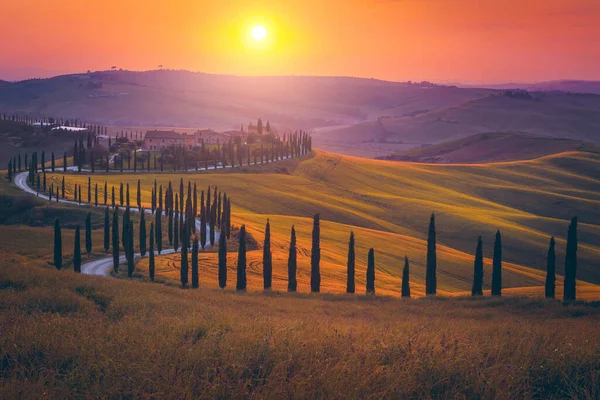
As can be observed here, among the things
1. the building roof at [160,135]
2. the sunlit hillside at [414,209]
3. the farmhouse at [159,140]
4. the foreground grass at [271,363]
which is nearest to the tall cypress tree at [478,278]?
the sunlit hillside at [414,209]

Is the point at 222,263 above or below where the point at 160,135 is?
below

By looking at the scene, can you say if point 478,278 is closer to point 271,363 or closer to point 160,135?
point 271,363

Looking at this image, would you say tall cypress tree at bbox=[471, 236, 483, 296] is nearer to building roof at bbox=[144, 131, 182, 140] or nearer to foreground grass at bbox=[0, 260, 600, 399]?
foreground grass at bbox=[0, 260, 600, 399]

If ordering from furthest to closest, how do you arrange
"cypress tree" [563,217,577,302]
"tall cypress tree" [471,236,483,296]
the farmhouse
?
the farmhouse
"tall cypress tree" [471,236,483,296]
"cypress tree" [563,217,577,302]

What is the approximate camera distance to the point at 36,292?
63.7ft

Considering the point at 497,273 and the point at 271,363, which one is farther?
the point at 497,273

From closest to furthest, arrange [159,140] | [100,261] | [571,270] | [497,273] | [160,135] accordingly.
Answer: [571,270], [497,273], [100,261], [159,140], [160,135]

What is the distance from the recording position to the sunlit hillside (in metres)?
77.1

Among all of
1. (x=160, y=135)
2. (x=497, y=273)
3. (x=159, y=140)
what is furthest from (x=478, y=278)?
(x=160, y=135)

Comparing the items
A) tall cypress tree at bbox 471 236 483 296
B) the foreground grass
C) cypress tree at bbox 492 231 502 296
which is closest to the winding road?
tall cypress tree at bbox 471 236 483 296

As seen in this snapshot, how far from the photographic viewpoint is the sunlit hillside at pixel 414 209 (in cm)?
7706

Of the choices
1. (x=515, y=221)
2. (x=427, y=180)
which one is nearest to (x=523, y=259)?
(x=515, y=221)

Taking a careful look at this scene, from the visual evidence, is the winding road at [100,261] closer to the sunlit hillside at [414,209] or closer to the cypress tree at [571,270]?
the sunlit hillside at [414,209]

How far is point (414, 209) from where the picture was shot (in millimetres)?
124500
